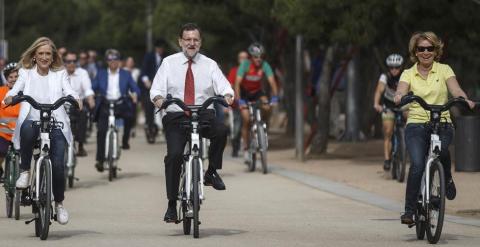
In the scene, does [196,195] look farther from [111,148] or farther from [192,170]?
[111,148]

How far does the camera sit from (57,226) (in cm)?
1337

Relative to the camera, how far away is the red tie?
1225cm

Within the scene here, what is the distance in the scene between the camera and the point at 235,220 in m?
14.0

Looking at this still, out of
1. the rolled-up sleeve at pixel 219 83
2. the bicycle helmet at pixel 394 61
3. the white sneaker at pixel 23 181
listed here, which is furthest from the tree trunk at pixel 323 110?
the white sneaker at pixel 23 181

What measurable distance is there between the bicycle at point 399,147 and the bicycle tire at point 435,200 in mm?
7541

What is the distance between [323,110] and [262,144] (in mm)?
4979

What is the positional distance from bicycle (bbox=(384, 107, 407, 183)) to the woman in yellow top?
7.11m

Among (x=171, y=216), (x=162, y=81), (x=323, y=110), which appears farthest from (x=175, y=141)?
(x=323, y=110)

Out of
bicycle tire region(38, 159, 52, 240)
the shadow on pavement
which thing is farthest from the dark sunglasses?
bicycle tire region(38, 159, 52, 240)

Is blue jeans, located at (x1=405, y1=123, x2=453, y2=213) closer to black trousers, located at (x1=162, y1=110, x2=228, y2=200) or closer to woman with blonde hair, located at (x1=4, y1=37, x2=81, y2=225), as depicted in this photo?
black trousers, located at (x1=162, y1=110, x2=228, y2=200)

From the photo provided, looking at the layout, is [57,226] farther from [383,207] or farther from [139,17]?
[139,17]

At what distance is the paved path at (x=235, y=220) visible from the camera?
11.8 meters

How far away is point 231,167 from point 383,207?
741 centimetres

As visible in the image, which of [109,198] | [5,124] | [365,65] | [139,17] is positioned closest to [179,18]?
[365,65]
